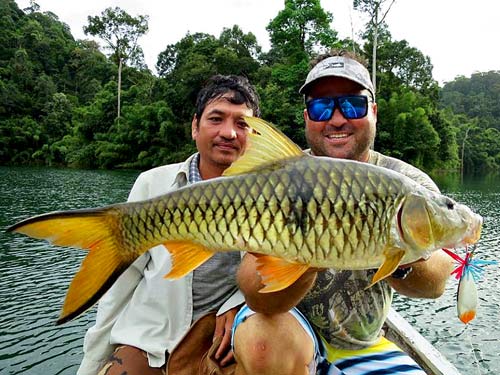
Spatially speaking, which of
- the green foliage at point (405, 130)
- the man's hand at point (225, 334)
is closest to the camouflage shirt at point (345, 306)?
→ the man's hand at point (225, 334)

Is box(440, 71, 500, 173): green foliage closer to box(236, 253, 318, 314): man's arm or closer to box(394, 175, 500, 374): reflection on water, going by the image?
box(394, 175, 500, 374): reflection on water

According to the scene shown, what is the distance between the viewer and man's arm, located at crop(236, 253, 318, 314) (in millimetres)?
2074

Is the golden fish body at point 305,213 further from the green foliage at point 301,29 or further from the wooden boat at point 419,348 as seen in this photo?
the green foliage at point 301,29

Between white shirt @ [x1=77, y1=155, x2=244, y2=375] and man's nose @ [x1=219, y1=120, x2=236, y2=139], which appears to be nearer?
white shirt @ [x1=77, y1=155, x2=244, y2=375]

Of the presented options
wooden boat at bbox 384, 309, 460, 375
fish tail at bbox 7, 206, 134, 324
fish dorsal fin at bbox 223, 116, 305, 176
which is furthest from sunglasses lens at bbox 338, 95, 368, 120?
wooden boat at bbox 384, 309, 460, 375

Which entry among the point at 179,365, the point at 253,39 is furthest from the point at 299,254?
the point at 253,39

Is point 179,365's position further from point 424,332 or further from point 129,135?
point 129,135

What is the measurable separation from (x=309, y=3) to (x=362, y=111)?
1548 inches

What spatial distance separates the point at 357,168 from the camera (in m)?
1.84

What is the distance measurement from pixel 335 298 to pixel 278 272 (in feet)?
3.44

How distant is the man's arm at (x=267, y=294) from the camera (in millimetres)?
2074

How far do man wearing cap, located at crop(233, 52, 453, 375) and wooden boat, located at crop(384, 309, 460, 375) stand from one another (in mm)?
834

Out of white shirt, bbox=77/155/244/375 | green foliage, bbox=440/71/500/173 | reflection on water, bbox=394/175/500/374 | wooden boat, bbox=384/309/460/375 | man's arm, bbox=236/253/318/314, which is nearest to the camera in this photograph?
man's arm, bbox=236/253/318/314

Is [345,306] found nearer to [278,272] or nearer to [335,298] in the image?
[335,298]
